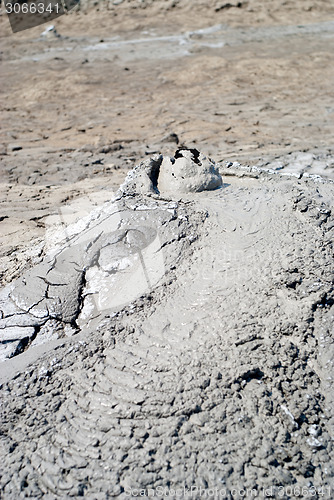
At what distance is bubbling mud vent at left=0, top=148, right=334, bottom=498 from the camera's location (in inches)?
63.5

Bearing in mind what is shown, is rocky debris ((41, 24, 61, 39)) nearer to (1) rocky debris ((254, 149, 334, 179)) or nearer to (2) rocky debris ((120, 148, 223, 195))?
(1) rocky debris ((254, 149, 334, 179))

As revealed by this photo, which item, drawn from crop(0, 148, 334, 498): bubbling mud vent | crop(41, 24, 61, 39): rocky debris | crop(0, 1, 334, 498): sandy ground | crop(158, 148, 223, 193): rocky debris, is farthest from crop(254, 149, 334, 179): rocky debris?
crop(41, 24, 61, 39): rocky debris

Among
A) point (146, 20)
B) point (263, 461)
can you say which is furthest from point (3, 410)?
point (146, 20)

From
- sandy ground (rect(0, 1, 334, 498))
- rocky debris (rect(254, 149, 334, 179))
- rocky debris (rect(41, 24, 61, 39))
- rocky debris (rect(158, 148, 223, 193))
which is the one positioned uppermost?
rocky debris (rect(41, 24, 61, 39))

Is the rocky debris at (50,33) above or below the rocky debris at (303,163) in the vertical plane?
above

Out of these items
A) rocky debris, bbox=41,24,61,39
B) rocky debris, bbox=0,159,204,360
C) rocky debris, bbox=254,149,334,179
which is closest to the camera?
rocky debris, bbox=0,159,204,360

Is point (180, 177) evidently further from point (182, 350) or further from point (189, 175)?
point (182, 350)

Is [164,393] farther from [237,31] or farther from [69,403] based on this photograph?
[237,31]

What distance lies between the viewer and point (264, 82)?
7238 millimetres

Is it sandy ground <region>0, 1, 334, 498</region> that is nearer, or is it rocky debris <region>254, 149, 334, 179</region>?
sandy ground <region>0, 1, 334, 498</region>

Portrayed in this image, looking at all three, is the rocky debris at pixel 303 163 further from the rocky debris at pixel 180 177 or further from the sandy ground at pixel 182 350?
the rocky debris at pixel 180 177

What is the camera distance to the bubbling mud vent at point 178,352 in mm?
1613

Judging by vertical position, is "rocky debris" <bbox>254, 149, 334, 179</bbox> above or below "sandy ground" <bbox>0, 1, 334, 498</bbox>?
below

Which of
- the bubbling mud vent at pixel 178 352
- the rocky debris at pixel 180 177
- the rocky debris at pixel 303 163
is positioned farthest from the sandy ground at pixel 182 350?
the rocky debris at pixel 303 163
